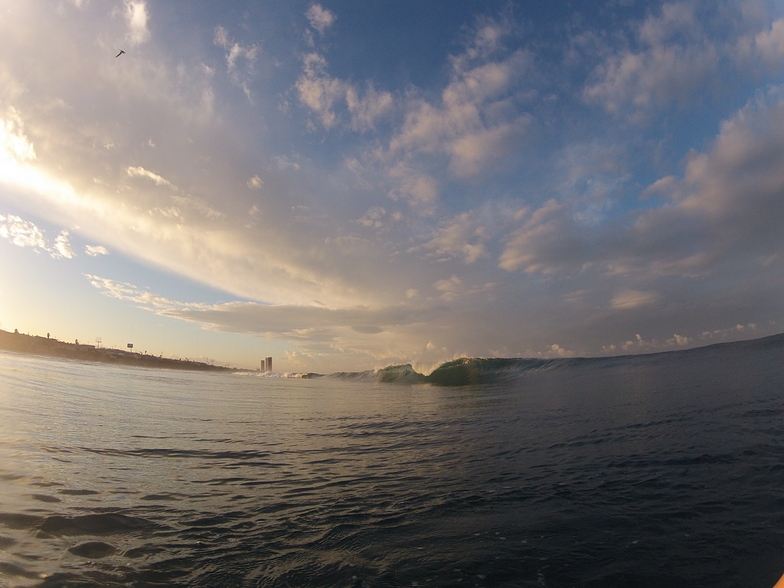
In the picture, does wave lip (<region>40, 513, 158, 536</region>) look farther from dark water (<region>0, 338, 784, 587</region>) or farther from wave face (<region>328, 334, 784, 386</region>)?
wave face (<region>328, 334, 784, 386</region>)

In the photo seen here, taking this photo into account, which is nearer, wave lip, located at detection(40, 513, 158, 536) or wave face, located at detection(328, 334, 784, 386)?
wave lip, located at detection(40, 513, 158, 536)

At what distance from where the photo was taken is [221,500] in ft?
18.7

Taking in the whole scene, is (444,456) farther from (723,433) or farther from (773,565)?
(723,433)

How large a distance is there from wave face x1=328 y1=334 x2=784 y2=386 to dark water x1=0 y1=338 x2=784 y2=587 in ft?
88.2

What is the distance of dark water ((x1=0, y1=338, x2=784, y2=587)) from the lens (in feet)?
12.6

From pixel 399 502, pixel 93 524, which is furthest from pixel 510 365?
pixel 93 524

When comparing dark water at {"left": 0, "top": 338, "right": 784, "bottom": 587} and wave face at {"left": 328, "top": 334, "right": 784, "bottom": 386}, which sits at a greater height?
dark water at {"left": 0, "top": 338, "right": 784, "bottom": 587}

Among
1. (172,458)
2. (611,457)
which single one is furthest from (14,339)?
(611,457)

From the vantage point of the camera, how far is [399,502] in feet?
18.8

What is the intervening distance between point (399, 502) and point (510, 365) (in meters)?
40.3

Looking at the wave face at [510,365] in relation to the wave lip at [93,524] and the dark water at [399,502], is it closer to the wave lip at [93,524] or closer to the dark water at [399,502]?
the dark water at [399,502]

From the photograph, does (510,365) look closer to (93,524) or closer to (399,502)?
(399,502)

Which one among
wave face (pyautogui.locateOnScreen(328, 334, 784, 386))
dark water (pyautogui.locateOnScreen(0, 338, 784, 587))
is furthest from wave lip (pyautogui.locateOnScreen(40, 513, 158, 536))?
wave face (pyautogui.locateOnScreen(328, 334, 784, 386))

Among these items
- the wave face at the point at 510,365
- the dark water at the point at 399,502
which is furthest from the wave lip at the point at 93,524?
the wave face at the point at 510,365
